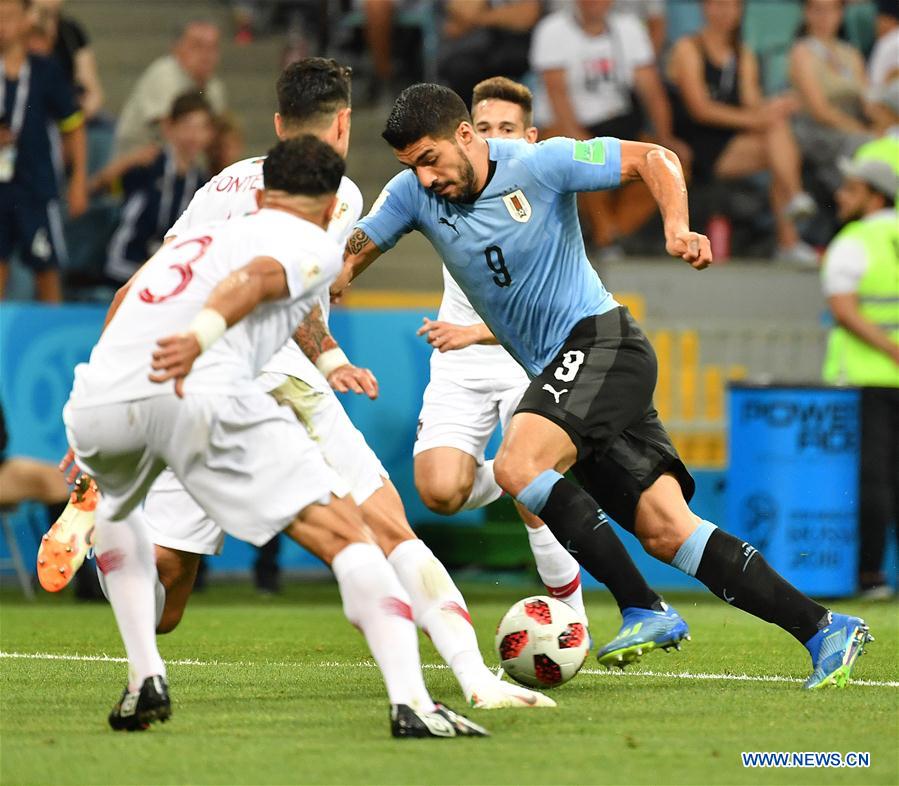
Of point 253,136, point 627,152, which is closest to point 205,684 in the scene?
point 627,152

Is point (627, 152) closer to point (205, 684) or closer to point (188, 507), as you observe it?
point (188, 507)

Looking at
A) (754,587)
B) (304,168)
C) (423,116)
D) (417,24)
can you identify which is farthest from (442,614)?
(417,24)

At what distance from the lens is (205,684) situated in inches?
Answer: 269

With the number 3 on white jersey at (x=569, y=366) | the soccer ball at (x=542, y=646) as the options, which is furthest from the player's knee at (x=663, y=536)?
the number 3 on white jersey at (x=569, y=366)

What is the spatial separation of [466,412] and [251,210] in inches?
98.8

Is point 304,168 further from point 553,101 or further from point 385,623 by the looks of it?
point 553,101

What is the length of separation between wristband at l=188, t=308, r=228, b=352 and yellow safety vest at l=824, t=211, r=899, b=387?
7.82m

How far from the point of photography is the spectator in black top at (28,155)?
13.0 m

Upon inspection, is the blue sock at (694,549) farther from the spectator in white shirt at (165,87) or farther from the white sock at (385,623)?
the spectator in white shirt at (165,87)

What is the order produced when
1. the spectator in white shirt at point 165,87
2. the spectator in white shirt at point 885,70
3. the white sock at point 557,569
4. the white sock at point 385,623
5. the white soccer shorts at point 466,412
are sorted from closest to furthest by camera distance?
the white sock at point 385,623, the white sock at point 557,569, the white soccer shorts at point 466,412, the spectator in white shirt at point 165,87, the spectator in white shirt at point 885,70

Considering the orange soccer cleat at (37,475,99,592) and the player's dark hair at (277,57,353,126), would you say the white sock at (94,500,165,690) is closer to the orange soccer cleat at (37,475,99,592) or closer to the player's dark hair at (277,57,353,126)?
the orange soccer cleat at (37,475,99,592)

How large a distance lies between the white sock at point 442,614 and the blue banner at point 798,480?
19.1 ft

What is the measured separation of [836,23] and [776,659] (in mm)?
9749

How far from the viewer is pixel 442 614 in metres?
5.93
